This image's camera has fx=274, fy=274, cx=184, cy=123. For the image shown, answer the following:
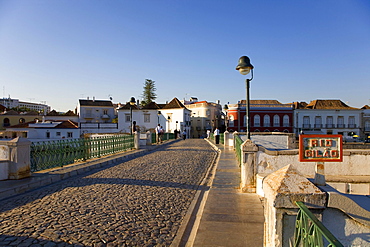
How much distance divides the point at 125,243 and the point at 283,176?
255 centimetres

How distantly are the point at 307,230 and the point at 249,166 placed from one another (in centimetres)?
477

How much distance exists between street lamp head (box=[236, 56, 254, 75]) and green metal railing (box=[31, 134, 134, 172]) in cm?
675

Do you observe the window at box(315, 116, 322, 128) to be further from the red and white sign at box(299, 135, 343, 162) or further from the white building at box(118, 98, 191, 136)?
the red and white sign at box(299, 135, 343, 162)

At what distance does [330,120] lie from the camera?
54.5m

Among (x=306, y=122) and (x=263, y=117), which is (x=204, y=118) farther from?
(x=306, y=122)

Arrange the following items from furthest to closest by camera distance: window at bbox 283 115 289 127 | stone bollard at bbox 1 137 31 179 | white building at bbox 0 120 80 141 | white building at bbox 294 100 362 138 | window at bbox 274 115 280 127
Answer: white building at bbox 294 100 362 138
window at bbox 283 115 289 127
window at bbox 274 115 280 127
white building at bbox 0 120 80 141
stone bollard at bbox 1 137 31 179

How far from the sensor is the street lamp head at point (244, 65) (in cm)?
709

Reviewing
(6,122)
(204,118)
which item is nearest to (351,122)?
(204,118)

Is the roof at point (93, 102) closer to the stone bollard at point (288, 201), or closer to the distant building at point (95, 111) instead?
the distant building at point (95, 111)

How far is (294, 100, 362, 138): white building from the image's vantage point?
176 ft

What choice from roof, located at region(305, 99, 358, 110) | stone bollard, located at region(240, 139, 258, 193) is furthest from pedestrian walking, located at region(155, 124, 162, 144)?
roof, located at region(305, 99, 358, 110)

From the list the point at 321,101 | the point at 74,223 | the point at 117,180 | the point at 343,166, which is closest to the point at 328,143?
the point at 74,223

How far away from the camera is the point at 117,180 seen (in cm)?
830

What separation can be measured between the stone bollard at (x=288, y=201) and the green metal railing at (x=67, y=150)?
27.0 feet
